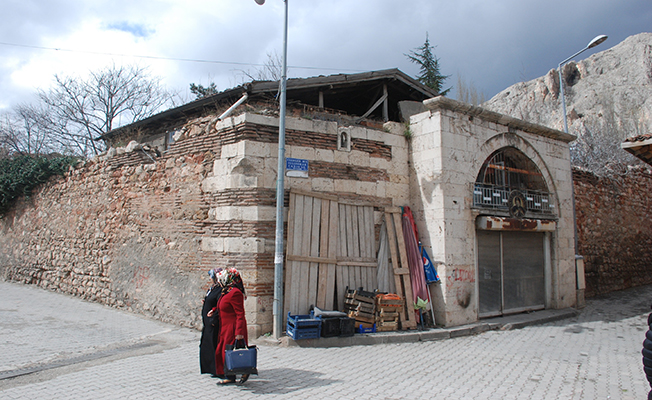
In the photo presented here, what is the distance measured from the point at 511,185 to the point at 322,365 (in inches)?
276

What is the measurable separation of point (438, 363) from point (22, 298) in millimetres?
10485

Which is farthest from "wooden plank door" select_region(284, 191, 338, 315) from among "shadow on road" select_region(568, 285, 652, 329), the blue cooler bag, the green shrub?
the green shrub

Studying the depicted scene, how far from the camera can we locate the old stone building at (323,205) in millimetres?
7539

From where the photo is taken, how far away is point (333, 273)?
780cm

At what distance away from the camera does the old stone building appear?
754 cm

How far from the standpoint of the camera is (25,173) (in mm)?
12914

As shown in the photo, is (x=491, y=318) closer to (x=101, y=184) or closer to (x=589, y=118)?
(x=101, y=184)

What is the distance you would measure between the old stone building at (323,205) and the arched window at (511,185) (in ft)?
0.14

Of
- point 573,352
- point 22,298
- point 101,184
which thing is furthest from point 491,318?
point 22,298

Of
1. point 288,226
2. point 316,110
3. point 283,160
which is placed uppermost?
point 316,110

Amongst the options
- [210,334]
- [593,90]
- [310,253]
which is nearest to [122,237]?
[310,253]

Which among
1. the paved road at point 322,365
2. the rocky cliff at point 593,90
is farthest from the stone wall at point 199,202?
the rocky cliff at point 593,90

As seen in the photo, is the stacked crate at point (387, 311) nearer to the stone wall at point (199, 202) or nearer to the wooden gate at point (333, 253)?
the wooden gate at point (333, 253)

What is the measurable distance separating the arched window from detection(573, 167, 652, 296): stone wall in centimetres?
299
